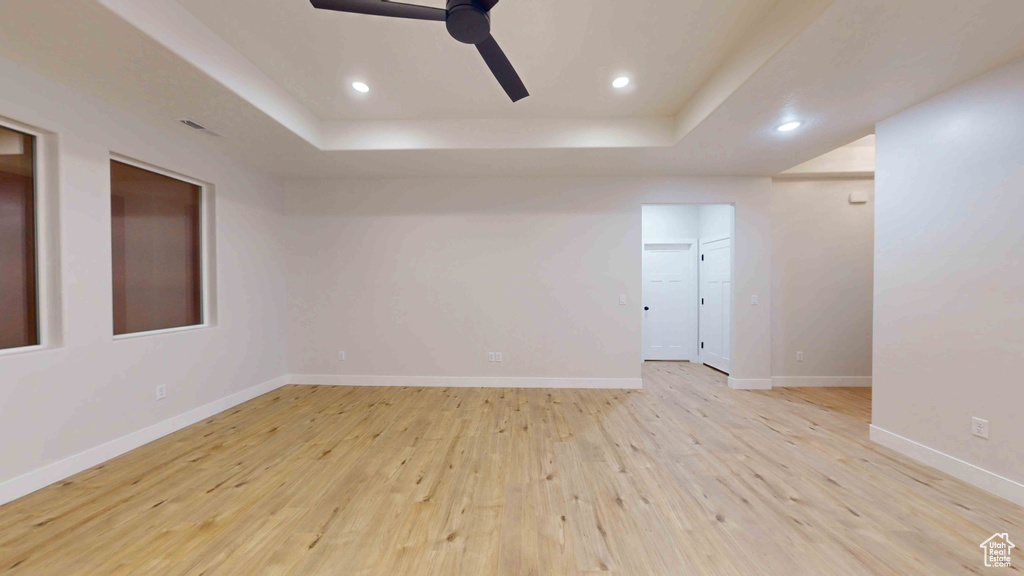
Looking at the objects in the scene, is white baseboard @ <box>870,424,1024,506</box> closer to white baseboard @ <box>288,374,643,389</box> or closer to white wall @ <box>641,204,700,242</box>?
white baseboard @ <box>288,374,643,389</box>

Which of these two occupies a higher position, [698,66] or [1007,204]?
[698,66]

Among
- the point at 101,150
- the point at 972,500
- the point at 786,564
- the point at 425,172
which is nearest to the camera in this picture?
the point at 786,564

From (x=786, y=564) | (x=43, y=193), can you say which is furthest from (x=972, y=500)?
(x=43, y=193)

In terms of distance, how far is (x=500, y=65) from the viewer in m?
1.86

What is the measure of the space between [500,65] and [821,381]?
16.9 ft

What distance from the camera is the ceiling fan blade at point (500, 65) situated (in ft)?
5.62

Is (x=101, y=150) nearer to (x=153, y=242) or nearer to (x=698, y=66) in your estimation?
(x=153, y=242)

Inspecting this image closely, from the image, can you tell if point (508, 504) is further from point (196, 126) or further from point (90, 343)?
point (196, 126)

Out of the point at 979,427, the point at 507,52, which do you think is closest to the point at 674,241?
the point at 979,427

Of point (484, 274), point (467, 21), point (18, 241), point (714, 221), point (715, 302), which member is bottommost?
point (715, 302)

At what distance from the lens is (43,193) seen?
225cm

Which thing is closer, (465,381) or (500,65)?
(500,65)

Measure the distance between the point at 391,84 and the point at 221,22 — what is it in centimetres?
106

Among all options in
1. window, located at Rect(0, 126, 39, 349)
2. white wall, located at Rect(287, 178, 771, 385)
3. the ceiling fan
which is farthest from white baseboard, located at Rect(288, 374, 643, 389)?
the ceiling fan
